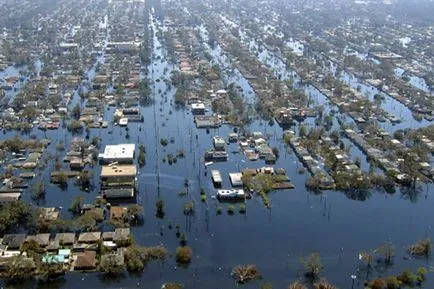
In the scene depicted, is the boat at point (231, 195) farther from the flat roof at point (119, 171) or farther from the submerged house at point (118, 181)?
the flat roof at point (119, 171)

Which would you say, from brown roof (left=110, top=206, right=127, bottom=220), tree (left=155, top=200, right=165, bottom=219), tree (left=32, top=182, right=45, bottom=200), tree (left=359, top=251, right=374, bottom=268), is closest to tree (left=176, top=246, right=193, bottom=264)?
tree (left=155, top=200, right=165, bottom=219)

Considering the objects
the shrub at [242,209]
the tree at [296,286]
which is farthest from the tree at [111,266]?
the shrub at [242,209]

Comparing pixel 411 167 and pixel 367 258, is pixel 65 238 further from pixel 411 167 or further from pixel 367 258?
pixel 411 167

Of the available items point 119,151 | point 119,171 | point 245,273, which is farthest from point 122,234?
point 119,151

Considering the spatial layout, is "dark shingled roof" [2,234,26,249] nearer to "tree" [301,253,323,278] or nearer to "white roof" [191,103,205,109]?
"tree" [301,253,323,278]

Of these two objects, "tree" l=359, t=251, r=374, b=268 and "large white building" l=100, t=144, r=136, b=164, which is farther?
"large white building" l=100, t=144, r=136, b=164
